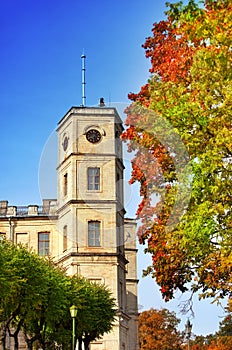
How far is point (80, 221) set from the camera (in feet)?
193

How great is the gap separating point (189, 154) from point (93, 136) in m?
41.8

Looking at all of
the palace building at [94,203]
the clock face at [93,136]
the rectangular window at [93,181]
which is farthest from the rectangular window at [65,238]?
the clock face at [93,136]

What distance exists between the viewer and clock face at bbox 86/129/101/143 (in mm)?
60062

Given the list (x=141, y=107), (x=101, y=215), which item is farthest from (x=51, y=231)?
(x=141, y=107)

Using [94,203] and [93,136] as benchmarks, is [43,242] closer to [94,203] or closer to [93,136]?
[94,203]

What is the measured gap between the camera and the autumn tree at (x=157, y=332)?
9156 cm

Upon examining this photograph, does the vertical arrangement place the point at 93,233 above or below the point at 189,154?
above

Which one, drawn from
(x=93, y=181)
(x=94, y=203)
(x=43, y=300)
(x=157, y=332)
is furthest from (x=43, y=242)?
(x=157, y=332)

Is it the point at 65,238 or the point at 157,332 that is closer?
the point at 65,238

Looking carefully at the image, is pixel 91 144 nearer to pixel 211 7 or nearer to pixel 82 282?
pixel 82 282

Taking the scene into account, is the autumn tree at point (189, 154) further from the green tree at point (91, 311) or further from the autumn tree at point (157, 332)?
the autumn tree at point (157, 332)

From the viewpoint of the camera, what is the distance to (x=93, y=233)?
58688mm

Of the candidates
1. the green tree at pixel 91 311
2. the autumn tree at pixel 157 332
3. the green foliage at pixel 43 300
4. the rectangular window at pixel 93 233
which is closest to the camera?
the green foliage at pixel 43 300

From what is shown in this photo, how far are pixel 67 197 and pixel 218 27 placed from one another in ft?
140
